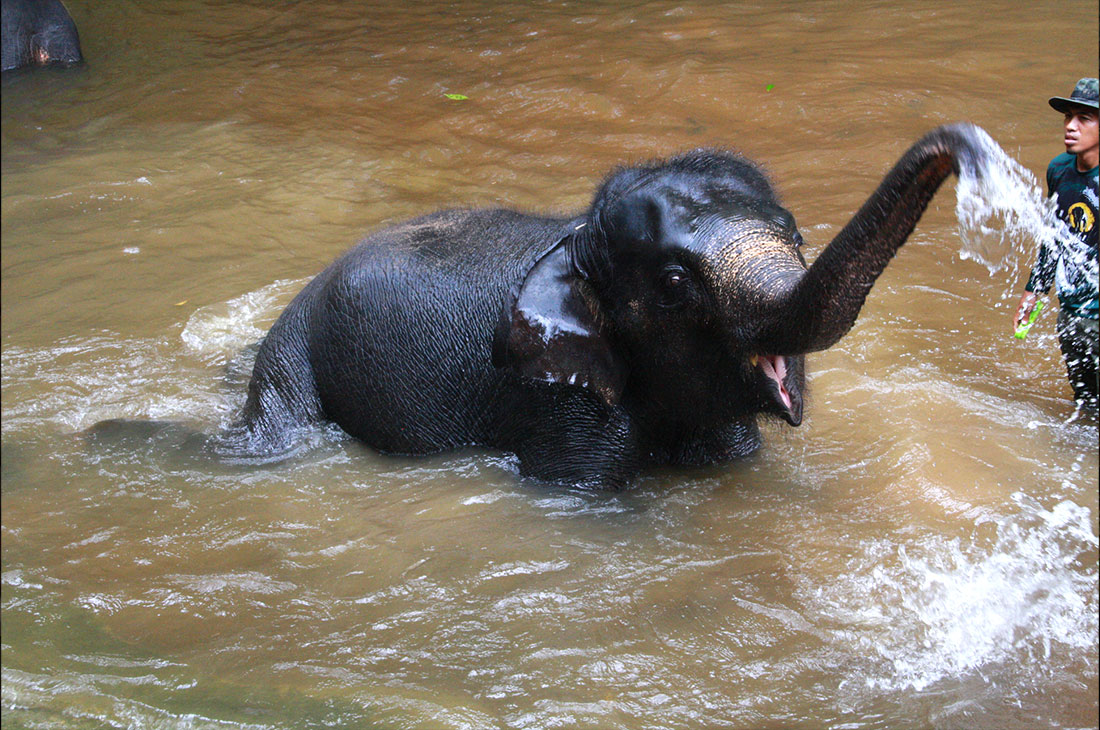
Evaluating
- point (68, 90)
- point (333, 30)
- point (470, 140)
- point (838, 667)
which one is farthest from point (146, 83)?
point (838, 667)

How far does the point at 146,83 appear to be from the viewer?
10.9 metres

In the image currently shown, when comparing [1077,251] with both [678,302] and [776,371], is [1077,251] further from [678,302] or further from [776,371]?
[678,302]

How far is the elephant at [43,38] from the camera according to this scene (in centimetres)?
1154

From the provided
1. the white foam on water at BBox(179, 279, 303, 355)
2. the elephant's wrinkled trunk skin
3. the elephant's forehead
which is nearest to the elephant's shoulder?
the elephant's forehead

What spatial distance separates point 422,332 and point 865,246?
2.47m

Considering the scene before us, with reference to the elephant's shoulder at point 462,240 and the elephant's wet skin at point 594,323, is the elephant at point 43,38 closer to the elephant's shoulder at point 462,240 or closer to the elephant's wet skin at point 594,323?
the elephant's wet skin at point 594,323

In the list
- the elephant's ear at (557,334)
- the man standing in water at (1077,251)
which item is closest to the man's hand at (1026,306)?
the man standing in water at (1077,251)

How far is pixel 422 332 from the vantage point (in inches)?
196

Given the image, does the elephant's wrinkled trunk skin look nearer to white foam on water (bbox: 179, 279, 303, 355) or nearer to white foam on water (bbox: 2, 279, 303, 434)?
white foam on water (bbox: 2, 279, 303, 434)

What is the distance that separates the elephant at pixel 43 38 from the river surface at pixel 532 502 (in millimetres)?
2987

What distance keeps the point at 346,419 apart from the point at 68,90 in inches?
303

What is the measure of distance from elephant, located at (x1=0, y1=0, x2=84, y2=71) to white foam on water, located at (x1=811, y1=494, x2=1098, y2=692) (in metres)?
11.2

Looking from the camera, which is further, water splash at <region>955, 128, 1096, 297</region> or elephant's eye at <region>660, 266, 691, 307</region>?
elephant's eye at <region>660, 266, 691, 307</region>

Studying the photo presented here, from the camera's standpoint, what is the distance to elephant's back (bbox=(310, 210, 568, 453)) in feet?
16.1
